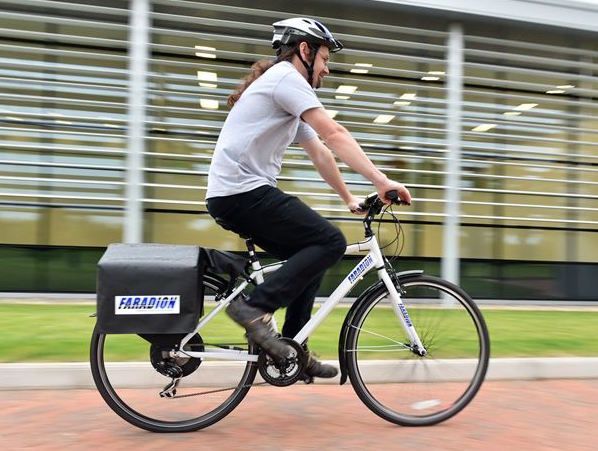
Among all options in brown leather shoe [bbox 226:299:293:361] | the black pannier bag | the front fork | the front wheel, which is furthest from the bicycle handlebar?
the black pannier bag

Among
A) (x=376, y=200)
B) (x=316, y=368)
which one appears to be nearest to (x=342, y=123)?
(x=376, y=200)

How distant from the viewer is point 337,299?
3125 mm

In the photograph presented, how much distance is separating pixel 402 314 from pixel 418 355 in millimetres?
265

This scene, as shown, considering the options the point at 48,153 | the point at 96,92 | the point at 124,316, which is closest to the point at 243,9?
the point at 96,92

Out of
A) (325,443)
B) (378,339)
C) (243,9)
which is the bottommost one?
(325,443)

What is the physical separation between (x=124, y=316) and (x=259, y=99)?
127cm

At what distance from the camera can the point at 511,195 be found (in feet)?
30.3

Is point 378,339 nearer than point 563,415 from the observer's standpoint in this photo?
Yes

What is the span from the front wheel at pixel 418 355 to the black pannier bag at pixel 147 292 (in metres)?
0.92

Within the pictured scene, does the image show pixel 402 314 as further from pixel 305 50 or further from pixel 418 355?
pixel 305 50

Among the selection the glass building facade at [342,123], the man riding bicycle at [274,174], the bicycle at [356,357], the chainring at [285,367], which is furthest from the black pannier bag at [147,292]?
the glass building facade at [342,123]

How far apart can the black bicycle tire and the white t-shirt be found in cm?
55

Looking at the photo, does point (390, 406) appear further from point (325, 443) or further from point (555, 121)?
point (555, 121)

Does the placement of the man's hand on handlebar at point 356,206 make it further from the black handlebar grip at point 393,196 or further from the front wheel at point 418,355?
the front wheel at point 418,355
